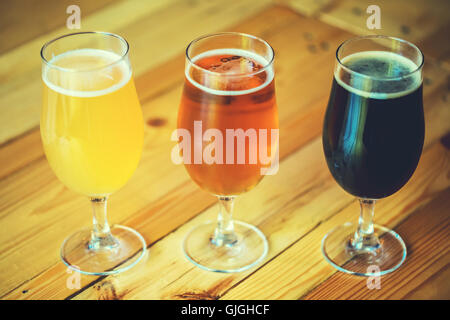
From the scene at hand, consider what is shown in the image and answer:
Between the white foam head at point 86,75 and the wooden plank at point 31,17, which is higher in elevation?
the white foam head at point 86,75

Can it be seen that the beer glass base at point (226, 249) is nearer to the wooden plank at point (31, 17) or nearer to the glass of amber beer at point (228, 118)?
the glass of amber beer at point (228, 118)

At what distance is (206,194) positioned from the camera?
4.38 feet

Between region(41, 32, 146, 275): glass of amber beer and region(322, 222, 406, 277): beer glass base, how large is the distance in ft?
1.18

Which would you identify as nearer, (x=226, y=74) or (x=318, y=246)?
(x=226, y=74)

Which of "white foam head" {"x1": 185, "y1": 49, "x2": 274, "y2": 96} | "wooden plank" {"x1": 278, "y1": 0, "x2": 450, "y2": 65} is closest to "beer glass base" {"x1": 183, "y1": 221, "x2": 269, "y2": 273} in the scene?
"white foam head" {"x1": 185, "y1": 49, "x2": 274, "y2": 96}

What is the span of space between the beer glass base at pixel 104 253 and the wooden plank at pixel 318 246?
0.65 ft

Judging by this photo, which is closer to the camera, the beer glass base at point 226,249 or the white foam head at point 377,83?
the white foam head at point 377,83

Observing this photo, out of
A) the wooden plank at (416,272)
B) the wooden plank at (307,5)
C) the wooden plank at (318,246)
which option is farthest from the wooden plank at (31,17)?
the wooden plank at (416,272)

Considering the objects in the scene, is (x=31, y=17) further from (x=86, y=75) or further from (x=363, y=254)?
(x=363, y=254)

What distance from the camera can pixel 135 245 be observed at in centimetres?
121

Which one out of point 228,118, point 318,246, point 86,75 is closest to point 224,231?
point 318,246

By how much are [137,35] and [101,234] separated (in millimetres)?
716

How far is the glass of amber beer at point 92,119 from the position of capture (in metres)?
1.02
